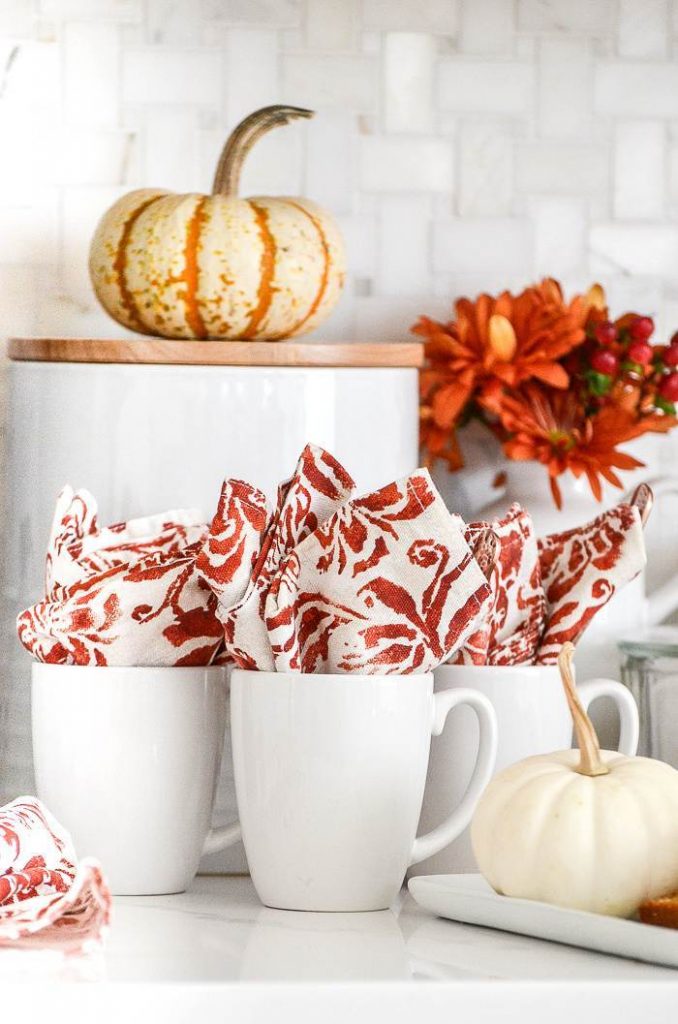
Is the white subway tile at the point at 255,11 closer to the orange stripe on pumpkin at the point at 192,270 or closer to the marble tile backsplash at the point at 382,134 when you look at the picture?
the marble tile backsplash at the point at 382,134

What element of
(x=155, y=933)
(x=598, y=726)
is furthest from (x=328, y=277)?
(x=155, y=933)

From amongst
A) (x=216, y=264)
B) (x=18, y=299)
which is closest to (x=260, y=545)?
(x=216, y=264)

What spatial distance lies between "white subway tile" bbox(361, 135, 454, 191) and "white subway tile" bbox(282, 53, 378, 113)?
0.03m

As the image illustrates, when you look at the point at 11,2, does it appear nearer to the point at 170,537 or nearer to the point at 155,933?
the point at 170,537

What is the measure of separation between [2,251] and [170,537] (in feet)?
1.50

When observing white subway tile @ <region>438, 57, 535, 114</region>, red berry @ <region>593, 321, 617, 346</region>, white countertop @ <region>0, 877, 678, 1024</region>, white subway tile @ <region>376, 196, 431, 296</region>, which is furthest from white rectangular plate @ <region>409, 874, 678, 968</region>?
white subway tile @ <region>438, 57, 535, 114</region>

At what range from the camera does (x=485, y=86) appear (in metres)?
1.20

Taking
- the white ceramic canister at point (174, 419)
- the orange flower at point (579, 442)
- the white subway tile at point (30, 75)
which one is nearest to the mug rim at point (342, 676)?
the white ceramic canister at point (174, 419)

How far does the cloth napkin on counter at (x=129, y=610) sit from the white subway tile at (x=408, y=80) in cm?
52

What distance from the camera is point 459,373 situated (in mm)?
1110

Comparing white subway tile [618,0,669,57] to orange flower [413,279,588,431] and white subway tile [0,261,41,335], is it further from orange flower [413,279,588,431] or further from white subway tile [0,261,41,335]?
white subway tile [0,261,41,335]

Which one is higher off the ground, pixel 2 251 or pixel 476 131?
pixel 476 131

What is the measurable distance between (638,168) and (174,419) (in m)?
0.50

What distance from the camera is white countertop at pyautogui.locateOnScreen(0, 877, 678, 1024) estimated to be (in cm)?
58
